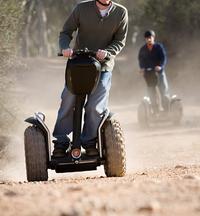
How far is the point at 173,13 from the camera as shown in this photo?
35812 mm

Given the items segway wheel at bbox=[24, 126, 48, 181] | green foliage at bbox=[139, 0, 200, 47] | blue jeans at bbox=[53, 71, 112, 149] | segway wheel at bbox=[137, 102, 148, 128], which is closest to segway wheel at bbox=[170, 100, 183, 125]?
segway wheel at bbox=[137, 102, 148, 128]

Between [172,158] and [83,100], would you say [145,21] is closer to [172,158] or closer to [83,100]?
[172,158]

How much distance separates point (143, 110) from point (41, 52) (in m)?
43.1

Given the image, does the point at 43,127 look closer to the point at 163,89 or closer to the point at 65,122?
the point at 65,122

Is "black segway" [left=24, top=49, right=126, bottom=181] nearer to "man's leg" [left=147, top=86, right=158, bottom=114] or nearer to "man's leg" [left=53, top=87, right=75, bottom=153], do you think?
"man's leg" [left=53, top=87, right=75, bottom=153]

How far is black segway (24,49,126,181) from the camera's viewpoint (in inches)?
360

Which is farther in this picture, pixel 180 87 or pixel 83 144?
pixel 180 87

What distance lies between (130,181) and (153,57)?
12197 mm

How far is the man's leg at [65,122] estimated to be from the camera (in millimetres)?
9391

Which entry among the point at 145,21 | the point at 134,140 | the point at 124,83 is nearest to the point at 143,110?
the point at 134,140

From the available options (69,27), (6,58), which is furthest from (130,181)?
(6,58)

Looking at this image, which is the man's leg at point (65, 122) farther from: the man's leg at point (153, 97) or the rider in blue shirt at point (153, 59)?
the man's leg at point (153, 97)

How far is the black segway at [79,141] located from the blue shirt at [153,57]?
1052cm

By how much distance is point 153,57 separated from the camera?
65.2 feet
